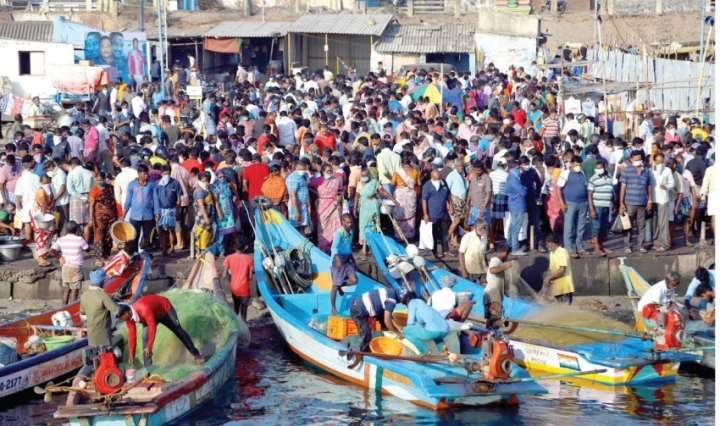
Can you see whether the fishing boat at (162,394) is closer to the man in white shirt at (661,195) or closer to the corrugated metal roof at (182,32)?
the man in white shirt at (661,195)

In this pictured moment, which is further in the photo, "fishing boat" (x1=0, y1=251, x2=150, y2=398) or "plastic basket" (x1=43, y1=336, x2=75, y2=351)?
"plastic basket" (x1=43, y1=336, x2=75, y2=351)

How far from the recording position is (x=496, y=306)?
1608 cm

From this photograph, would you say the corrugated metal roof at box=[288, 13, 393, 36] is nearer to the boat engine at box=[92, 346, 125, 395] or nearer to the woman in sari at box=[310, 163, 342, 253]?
the woman in sari at box=[310, 163, 342, 253]

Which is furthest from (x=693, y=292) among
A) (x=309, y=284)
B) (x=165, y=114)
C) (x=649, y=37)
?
(x=649, y=37)

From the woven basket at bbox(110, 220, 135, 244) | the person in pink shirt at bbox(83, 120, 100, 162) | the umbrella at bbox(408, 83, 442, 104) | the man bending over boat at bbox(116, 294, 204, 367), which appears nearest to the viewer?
the man bending over boat at bbox(116, 294, 204, 367)

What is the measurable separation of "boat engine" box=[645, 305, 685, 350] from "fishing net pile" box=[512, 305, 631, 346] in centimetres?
60

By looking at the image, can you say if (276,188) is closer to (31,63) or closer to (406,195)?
(406,195)

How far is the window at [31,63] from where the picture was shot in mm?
36031

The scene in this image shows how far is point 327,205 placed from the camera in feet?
62.4

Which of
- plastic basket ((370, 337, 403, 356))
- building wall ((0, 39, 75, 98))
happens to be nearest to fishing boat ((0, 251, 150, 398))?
plastic basket ((370, 337, 403, 356))

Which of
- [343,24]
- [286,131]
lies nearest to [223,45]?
[343,24]

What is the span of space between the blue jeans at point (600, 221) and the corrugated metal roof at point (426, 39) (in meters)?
24.8

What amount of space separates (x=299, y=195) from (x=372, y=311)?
13.8 ft

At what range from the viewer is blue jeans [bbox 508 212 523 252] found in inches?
744
